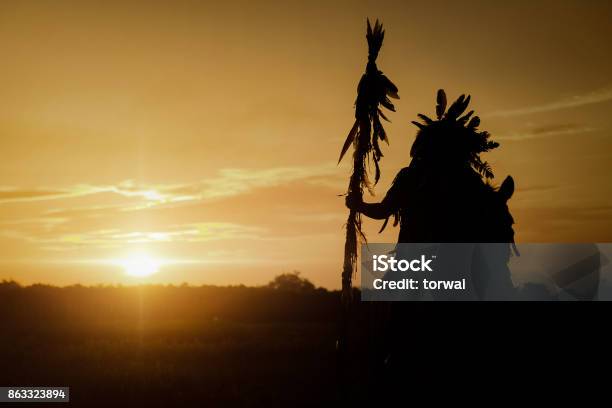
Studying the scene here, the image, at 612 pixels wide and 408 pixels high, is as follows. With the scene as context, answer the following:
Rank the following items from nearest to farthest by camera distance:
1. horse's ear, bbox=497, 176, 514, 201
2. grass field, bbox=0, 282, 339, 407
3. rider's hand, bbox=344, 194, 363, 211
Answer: horse's ear, bbox=497, 176, 514, 201, rider's hand, bbox=344, 194, 363, 211, grass field, bbox=0, 282, 339, 407

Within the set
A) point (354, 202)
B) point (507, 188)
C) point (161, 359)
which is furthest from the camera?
point (161, 359)

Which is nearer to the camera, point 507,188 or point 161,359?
point 507,188

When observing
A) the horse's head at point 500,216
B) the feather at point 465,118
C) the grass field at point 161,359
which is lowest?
the grass field at point 161,359

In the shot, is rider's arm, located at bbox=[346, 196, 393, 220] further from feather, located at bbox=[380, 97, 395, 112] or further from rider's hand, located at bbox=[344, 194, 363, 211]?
feather, located at bbox=[380, 97, 395, 112]

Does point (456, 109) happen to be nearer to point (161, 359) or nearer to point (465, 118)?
point (465, 118)

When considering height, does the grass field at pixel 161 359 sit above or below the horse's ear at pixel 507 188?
below

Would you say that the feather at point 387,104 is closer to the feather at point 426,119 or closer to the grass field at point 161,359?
the feather at point 426,119

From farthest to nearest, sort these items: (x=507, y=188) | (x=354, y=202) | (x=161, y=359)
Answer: (x=161, y=359) < (x=354, y=202) < (x=507, y=188)

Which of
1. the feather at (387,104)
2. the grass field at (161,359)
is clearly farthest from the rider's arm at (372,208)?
the grass field at (161,359)

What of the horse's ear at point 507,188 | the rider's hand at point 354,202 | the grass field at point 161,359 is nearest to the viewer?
the horse's ear at point 507,188

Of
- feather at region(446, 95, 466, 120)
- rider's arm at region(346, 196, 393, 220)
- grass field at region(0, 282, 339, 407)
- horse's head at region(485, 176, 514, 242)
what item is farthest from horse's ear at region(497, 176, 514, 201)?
grass field at region(0, 282, 339, 407)

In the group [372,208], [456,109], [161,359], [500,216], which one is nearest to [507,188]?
[500,216]

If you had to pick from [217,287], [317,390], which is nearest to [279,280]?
[217,287]

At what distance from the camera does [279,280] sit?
13662 cm
